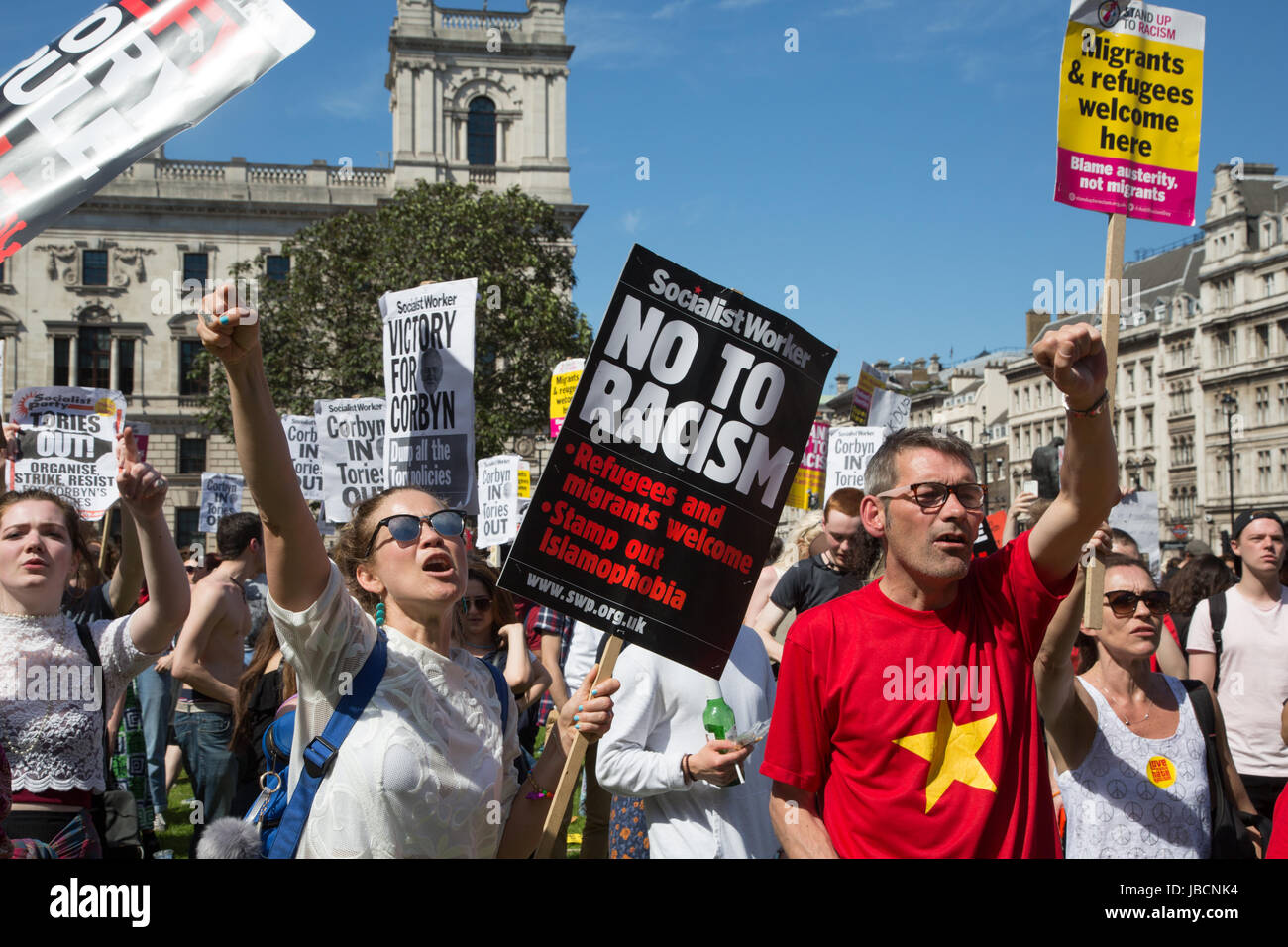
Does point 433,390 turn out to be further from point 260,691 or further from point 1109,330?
point 1109,330

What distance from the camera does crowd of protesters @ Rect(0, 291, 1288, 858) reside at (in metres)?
2.76

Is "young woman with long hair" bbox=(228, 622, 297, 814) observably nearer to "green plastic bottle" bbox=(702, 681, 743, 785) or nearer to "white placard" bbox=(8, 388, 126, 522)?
"green plastic bottle" bbox=(702, 681, 743, 785)

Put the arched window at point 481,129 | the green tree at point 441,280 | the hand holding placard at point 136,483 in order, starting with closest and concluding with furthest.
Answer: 1. the hand holding placard at point 136,483
2. the green tree at point 441,280
3. the arched window at point 481,129

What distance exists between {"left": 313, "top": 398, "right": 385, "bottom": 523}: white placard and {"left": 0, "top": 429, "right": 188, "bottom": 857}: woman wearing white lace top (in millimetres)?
6087

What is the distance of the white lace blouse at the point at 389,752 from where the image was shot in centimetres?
274

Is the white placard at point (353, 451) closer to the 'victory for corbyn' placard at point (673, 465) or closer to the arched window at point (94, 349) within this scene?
the 'victory for corbyn' placard at point (673, 465)

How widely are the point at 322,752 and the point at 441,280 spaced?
32652 millimetres

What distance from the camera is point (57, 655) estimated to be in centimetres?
381

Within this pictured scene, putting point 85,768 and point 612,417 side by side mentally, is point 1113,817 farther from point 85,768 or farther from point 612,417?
point 85,768

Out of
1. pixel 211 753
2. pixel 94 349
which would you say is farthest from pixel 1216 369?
pixel 211 753

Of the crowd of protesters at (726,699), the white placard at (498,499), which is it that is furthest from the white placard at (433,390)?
the white placard at (498,499)

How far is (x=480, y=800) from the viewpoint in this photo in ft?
9.78

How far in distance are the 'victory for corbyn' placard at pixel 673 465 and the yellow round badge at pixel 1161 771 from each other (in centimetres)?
136
